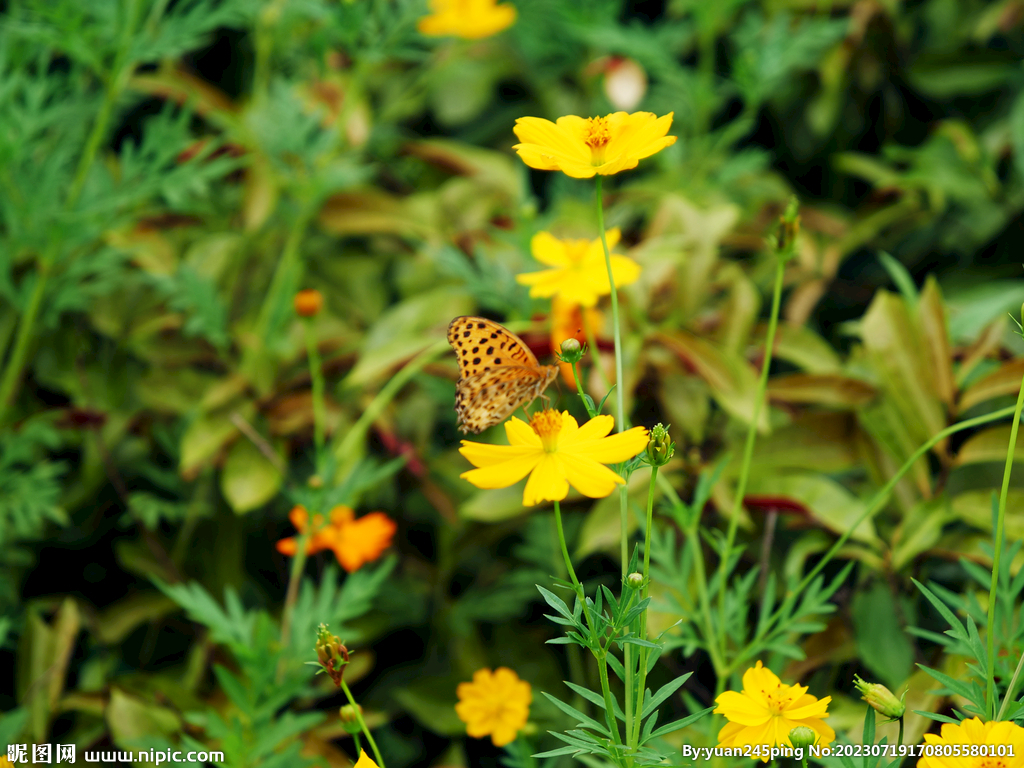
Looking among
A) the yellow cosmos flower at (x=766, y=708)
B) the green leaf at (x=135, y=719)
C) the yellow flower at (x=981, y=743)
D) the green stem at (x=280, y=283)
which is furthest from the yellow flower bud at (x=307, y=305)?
the yellow flower at (x=981, y=743)

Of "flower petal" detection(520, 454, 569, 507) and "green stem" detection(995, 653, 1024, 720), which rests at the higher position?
"flower petal" detection(520, 454, 569, 507)

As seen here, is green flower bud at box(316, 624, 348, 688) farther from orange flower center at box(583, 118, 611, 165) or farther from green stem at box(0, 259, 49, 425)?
green stem at box(0, 259, 49, 425)

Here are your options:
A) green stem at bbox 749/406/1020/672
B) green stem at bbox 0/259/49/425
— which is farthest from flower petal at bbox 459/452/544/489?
green stem at bbox 0/259/49/425

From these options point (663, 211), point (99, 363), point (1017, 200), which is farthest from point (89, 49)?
point (1017, 200)

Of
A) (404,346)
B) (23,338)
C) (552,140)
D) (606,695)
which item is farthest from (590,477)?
(23,338)

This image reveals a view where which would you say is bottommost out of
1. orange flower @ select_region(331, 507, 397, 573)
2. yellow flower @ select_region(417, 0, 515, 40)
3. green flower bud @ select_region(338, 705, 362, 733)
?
orange flower @ select_region(331, 507, 397, 573)

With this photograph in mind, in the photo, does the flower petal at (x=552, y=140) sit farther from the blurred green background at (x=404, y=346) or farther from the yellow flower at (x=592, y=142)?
the blurred green background at (x=404, y=346)
